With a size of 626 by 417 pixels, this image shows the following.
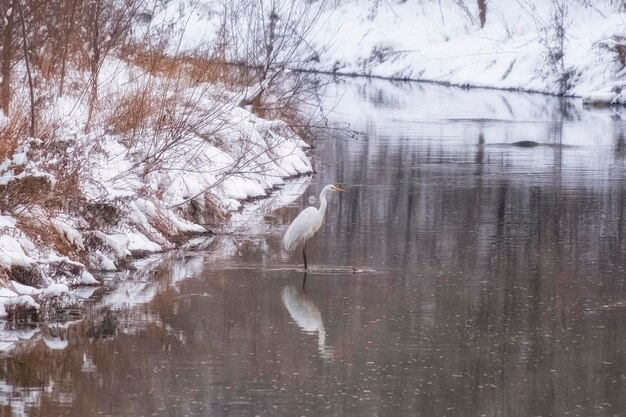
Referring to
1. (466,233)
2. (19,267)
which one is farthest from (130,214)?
(466,233)

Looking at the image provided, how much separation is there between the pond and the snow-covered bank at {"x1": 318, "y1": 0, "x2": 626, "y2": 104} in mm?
33296

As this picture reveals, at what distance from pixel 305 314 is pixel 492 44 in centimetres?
5617

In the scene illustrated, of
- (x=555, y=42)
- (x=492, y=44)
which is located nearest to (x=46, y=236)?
(x=555, y=42)

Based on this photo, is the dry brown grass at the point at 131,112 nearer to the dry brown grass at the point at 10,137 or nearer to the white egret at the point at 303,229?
the white egret at the point at 303,229

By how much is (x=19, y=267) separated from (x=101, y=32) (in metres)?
10.7

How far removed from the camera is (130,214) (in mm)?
14617

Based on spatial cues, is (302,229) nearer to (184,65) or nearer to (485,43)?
(184,65)

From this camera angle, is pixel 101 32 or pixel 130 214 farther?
pixel 101 32

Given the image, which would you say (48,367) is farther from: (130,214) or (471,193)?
(471,193)

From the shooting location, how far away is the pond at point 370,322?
28.8 ft

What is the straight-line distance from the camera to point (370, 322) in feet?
36.9

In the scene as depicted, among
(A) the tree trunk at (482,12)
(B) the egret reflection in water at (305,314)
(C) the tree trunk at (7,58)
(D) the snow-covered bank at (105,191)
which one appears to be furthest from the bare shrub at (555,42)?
(B) the egret reflection in water at (305,314)

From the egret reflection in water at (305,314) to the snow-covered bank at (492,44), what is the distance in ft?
127

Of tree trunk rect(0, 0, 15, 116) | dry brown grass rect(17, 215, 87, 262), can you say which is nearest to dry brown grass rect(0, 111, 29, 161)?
dry brown grass rect(17, 215, 87, 262)
